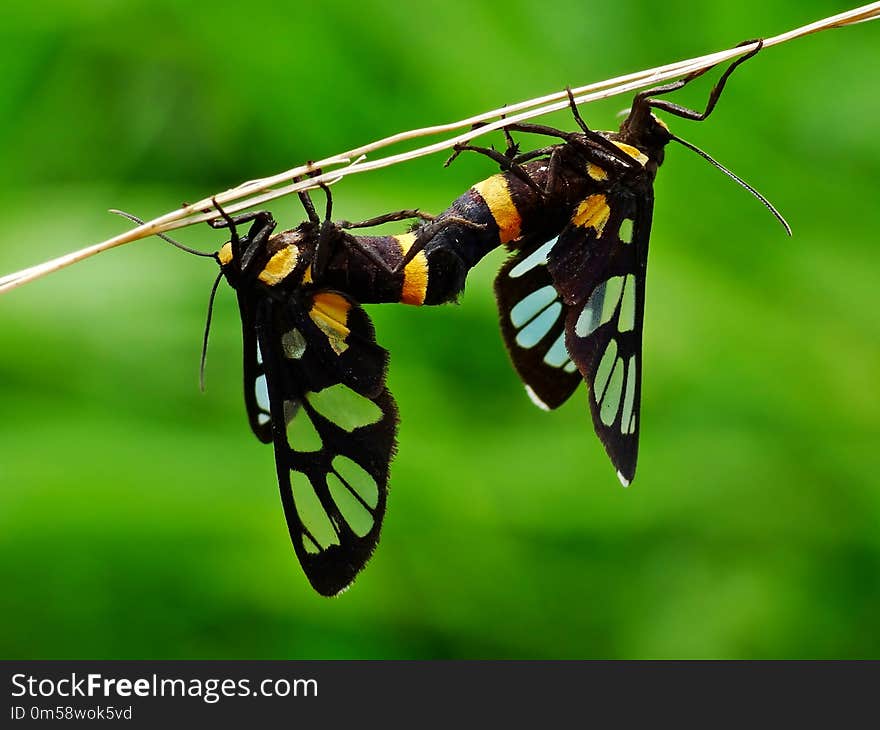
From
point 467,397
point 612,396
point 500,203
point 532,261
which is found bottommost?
point 612,396

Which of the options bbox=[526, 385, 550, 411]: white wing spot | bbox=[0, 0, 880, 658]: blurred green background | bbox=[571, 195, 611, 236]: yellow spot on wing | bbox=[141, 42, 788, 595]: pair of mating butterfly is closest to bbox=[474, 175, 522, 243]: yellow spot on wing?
bbox=[141, 42, 788, 595]: pair of mating butterfly

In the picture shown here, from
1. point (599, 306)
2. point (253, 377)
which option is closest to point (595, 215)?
point (599, 306)

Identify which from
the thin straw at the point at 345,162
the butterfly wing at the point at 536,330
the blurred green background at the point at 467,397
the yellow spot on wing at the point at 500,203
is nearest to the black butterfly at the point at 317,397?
the thin straw at the point at 345,162

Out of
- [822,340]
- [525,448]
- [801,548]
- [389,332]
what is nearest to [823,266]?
[822,340]

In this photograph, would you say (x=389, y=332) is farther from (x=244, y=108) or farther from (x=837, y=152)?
(x=837, y=152)

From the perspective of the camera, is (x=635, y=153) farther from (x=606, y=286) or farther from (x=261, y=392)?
(x=261, y=392)

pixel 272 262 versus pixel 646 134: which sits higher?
pixel 646 134

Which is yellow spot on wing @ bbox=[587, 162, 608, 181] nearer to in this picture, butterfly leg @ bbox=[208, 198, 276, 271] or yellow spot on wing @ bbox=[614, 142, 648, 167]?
yellow spot on wing @ bbox=[614, 142, 648, 167]
